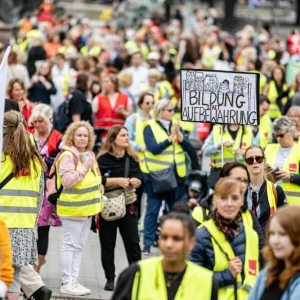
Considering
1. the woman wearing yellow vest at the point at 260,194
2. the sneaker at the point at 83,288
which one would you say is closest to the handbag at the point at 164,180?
the sneaker at the point at 83,288

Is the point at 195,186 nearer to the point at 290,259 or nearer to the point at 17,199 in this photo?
the point at 17,199

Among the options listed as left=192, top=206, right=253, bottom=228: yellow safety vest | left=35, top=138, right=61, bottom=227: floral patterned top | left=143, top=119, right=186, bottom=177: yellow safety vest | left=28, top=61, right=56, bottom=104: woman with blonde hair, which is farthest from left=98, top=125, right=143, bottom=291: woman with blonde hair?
left=28, top=61, right=56, bottom=104: woman with blonde hair

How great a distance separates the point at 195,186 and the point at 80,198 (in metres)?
3.19

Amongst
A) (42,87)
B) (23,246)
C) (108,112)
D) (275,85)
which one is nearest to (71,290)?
(23,246)

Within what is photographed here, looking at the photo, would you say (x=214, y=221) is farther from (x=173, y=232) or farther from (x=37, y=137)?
(x=37, y=137)

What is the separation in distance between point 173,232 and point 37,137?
5.76m

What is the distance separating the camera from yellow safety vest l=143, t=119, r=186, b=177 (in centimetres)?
1368

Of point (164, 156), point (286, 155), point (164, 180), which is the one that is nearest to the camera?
point (286, 155)

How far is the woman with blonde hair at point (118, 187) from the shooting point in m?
11.8

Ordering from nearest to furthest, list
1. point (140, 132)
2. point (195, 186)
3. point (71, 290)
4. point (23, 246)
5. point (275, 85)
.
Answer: point (23, 246) < point (71, 290) < point (195, 186) < point (140, 132) < point (275, 85)

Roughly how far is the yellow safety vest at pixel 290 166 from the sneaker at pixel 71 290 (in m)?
2.05

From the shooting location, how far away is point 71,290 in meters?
11.5

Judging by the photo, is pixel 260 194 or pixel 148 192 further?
pixel 148 192

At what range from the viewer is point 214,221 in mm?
7543
